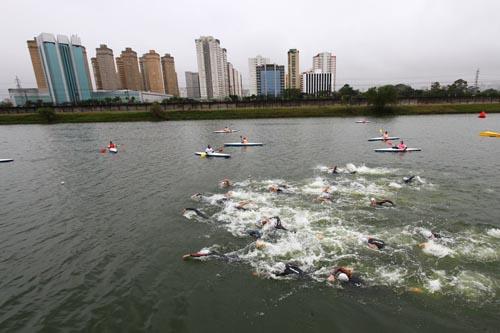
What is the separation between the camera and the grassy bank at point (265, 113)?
101938mm

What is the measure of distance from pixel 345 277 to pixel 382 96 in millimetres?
103229

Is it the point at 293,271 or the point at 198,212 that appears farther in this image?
the point at 198,212

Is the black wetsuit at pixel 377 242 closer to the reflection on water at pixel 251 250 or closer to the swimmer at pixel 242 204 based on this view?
the reflection on water at pixel 251 250

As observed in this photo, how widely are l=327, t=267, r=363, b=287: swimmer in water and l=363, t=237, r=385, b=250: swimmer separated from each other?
291 cm

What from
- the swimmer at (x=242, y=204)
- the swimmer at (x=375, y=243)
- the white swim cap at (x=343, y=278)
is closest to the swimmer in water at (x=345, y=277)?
the white swim cap at (x=343, y=278)

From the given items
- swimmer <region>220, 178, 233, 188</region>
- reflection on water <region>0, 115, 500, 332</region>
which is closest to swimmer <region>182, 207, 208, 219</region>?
reflection on water <region>0, 115, 500, 332</region>

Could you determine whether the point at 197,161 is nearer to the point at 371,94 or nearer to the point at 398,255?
the point at 398,255

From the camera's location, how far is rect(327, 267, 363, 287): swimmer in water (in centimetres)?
1295

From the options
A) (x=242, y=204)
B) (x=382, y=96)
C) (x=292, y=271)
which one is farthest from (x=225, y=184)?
(x=382, y=96)

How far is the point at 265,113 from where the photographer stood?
110375mm

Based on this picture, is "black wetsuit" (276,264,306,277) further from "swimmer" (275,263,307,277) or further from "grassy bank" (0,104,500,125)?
"grassy bank" (0,104,500,125)

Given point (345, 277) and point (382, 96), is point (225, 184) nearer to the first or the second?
point (345, 277)

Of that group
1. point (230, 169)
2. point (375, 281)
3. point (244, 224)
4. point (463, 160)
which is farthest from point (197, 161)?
point (463, 160)

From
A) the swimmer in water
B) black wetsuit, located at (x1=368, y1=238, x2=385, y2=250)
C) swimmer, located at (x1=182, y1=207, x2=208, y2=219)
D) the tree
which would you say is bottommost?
the swimmer in water
